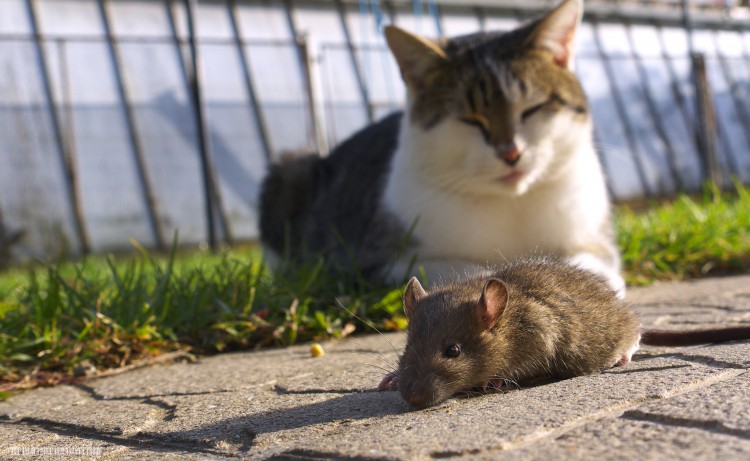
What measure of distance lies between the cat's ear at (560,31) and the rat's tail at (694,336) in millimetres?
1766

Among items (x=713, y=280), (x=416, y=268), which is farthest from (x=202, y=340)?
(x=713, y=280)

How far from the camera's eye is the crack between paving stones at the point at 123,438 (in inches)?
72.5

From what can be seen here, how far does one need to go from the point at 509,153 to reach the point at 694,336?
4.11 ft

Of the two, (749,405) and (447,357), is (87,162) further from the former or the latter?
(749,405)

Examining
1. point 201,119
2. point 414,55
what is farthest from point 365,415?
point 201,119

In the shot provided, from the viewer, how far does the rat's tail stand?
7.84ft

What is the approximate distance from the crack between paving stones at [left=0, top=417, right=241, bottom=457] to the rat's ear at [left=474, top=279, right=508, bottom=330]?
2.48ft

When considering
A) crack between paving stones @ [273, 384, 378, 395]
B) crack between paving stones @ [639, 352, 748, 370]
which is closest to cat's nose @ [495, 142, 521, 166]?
crack between paving stones @ [639, 352, 748, 370]

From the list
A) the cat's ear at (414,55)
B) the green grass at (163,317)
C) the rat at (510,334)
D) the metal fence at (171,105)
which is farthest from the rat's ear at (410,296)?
the metal fence at (171,105)

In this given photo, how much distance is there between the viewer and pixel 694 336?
Result: 8.03 ft

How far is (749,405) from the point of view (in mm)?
1564

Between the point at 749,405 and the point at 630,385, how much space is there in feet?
1.18

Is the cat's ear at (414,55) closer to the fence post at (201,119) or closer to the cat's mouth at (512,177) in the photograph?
the cat's mouth at (512,177)

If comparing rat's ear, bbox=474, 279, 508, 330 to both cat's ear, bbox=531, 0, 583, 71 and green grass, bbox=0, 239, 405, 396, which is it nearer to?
green grass, bbox=0, 239, 405, 396
